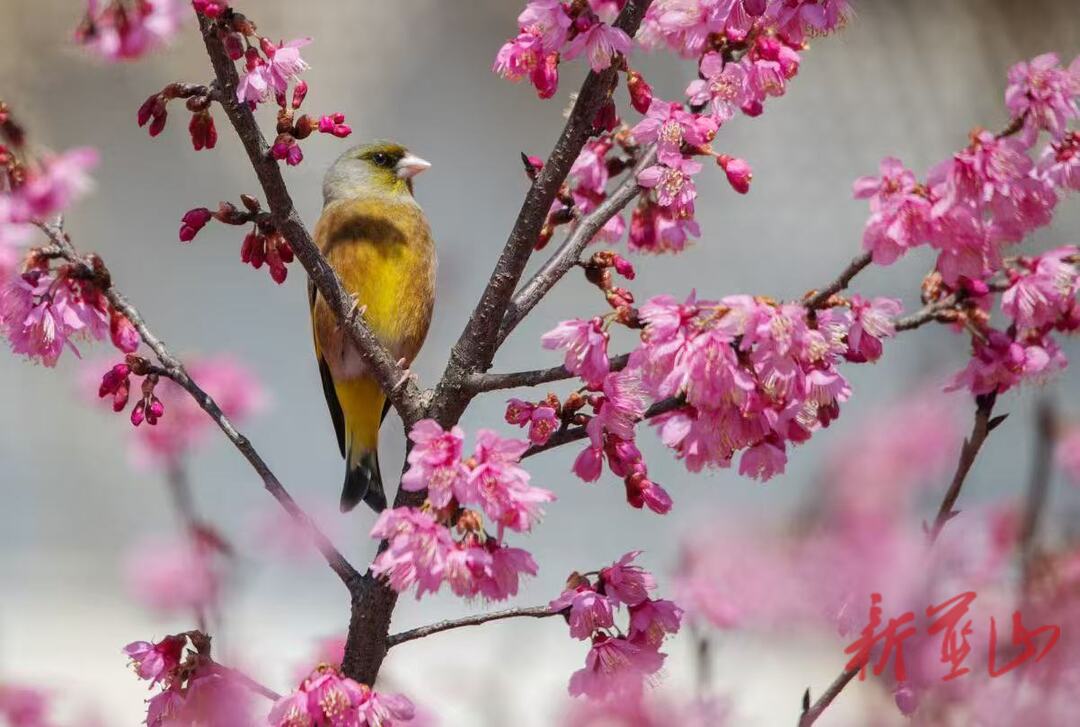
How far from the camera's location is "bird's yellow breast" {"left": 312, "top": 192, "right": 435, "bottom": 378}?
7.69ft

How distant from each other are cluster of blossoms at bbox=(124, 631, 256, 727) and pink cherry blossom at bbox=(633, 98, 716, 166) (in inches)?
26.8

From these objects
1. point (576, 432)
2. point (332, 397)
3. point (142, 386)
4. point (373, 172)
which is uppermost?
point (373, 172)

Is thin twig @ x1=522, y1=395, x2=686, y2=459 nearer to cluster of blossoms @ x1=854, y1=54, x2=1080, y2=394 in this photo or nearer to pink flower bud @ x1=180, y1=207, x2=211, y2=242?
cluster of blossoms @ x1=854, y1=54, x2=1080, y2=394

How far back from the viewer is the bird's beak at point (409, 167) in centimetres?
266

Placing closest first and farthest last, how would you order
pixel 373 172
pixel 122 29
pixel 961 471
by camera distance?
pixel 122 29, pixel 961 471, pixel 373 172

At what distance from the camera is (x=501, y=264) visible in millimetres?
1352

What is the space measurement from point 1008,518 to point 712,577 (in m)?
0.44

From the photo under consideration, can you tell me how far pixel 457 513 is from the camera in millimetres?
1245

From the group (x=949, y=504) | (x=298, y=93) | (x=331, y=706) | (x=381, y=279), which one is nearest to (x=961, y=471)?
(x=949, y=504)

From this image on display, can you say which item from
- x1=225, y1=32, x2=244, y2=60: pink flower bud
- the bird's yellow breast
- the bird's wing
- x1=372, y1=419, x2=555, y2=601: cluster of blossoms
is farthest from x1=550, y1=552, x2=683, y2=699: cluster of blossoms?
the bird's wing

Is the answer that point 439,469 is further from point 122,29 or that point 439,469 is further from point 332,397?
point 332,397

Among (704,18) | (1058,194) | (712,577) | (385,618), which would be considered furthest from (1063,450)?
(385,618)

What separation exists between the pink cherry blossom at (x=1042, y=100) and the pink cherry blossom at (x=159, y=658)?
38.5 inches

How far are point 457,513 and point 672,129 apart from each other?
459 mm
